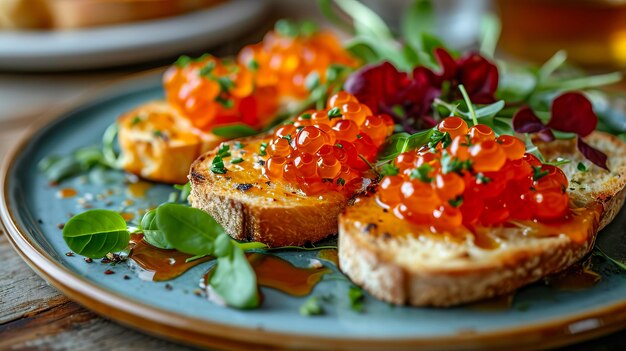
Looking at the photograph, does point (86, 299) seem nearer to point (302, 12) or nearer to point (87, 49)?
point (87, 49)

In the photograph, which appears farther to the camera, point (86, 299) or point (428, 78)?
point (428, 78)

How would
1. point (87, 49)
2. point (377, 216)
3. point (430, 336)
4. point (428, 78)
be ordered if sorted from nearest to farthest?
point (430, 336) < point (377, 216) < point (428, 78) < point (87, 49)

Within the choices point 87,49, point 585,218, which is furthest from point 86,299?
point 87,49

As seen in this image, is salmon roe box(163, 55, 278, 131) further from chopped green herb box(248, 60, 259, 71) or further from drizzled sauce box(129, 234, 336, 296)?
drizzled sauce box(129, 234, 336, 296)

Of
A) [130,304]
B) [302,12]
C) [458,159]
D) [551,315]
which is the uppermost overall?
[458,159]

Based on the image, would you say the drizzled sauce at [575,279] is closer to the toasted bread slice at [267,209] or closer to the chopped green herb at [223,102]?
the toasted bread slice at [267,209]

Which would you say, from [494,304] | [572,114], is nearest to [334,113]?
[494,304]

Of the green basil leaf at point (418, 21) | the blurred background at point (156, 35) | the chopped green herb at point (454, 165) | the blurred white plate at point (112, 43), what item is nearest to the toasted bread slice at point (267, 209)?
the chopped green herb at point (454, 165)
